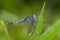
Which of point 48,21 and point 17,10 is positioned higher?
point 17,10

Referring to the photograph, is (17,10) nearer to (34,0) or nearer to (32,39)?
(34,0)

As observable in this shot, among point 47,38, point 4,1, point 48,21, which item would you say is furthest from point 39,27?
point 4,1

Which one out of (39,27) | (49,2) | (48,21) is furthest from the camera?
(49,2)

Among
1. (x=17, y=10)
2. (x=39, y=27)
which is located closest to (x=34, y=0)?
(x=17, y=10)

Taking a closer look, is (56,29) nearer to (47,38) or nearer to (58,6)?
(47,38)

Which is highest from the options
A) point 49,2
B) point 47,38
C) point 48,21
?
point 49,2

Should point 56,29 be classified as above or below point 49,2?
below

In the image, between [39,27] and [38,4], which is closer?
[39,27]

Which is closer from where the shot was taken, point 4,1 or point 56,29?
point 56,29

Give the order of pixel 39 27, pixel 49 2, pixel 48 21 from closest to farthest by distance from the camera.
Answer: pixel 39 27, pixel 48 21, pixel 49 2
